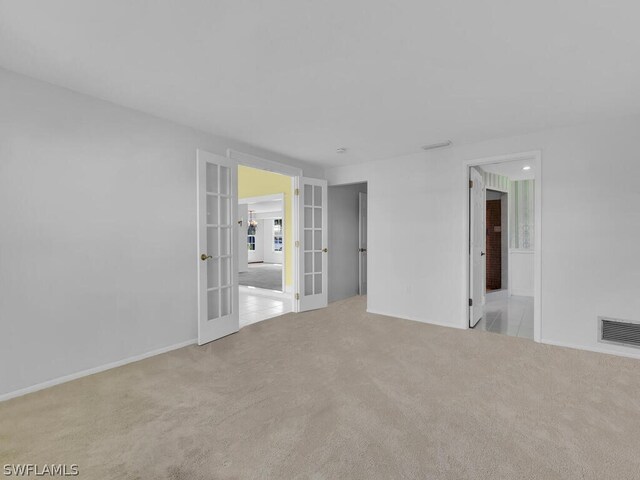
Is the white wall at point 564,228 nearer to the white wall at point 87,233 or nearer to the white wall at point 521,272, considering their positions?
the white wall at point 87,233

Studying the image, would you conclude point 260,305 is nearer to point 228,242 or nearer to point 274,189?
point 228,242

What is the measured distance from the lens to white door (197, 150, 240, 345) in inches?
137

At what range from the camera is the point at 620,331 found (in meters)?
3.21

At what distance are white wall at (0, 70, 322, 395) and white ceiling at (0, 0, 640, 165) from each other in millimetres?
283

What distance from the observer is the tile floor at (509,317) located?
4.10 meters

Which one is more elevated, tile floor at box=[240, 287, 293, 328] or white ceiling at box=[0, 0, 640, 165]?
white ceiling at box=[0, 0, 640, 165]

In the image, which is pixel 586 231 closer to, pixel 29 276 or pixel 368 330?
pixel 368 330

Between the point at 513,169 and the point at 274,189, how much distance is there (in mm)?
4669

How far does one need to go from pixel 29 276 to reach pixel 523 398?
3.94m

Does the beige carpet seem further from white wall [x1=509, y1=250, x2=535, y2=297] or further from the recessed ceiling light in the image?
white wall [x1=509, y1=250, x2=535, y2=297]

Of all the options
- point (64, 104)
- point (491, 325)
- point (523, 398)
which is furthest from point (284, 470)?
point (491, 325)

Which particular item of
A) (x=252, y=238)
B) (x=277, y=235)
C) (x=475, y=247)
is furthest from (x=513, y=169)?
(x=252, y=238)

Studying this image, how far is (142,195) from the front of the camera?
3.11m

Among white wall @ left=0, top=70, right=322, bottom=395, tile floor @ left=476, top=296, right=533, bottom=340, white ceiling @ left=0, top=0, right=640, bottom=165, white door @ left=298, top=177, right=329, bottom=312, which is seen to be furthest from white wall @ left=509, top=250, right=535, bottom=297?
white wall @ left=0, top=70, right=322, bottom=395
